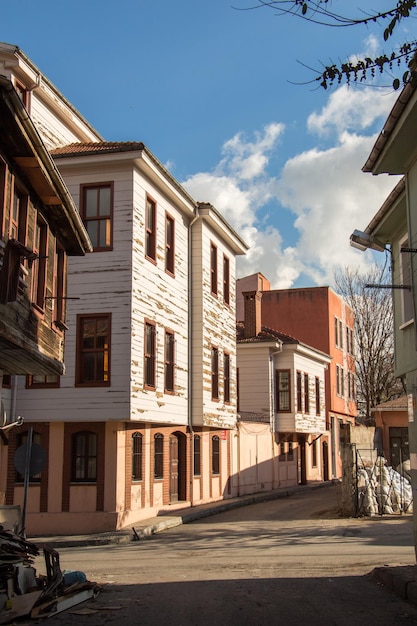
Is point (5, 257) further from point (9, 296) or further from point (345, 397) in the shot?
point (345, 397)

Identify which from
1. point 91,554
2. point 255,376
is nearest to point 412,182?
point 91,554

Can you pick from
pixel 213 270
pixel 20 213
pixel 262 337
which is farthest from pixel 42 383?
pixel 262 337

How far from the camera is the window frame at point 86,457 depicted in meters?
20.4

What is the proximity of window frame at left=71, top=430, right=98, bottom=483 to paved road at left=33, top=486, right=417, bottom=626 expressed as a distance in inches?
102

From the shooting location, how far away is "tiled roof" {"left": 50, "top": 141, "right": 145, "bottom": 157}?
20.2 metres

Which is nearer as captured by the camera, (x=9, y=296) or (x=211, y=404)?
(x=9, y=296)

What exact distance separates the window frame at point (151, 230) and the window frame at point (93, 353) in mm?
2488

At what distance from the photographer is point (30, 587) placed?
34.0ft

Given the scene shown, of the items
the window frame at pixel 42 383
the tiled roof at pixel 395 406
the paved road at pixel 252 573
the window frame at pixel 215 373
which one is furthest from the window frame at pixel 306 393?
the window frame at pixel 42 383

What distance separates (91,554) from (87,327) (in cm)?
656

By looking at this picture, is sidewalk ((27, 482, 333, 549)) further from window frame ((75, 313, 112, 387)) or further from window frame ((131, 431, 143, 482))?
window frame ((75, 313, 112, 387))

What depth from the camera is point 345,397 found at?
48.3 meters

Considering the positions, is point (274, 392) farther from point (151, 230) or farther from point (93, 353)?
point (93, 353)

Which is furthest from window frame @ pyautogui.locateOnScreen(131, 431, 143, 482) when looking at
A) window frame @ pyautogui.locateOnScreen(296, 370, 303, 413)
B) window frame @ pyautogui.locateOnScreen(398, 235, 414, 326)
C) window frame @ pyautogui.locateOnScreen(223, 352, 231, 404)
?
window frame @ pyautogui.locateOnScreen(296, 370, 303, 413)
